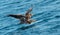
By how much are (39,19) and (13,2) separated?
415cm

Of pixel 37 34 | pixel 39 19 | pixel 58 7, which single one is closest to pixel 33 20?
pixel 39 19

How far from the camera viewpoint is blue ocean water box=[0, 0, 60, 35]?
41.2 ft

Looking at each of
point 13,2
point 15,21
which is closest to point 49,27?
point 15,21

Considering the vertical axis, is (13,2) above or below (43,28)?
above

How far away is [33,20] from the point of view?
13.6 meters

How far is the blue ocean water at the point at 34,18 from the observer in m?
12.6

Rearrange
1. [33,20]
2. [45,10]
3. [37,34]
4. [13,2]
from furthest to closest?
1. [13,2]
2. [45,10]
3. [33,20]
4. [37,34]

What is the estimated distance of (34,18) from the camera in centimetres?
1407

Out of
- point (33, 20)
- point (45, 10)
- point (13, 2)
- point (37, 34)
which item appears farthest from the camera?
point (13, 2)

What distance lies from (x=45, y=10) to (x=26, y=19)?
2678mm

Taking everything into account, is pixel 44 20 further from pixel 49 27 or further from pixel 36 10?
pixel 36 10

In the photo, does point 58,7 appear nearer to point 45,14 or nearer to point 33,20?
point 45,14

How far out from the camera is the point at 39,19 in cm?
1385

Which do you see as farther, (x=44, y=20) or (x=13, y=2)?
(x=13, y=2)
